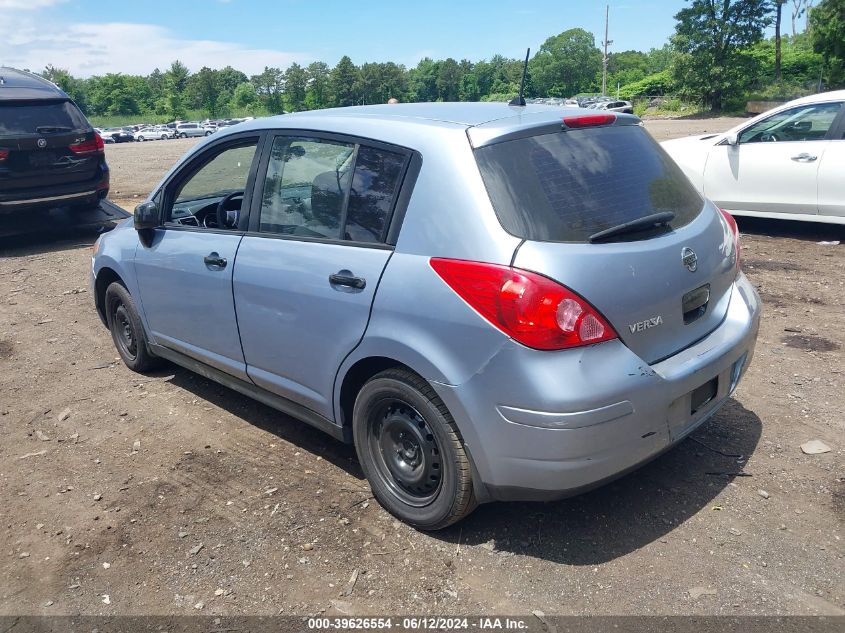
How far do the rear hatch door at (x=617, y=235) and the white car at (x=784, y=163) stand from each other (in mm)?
5439

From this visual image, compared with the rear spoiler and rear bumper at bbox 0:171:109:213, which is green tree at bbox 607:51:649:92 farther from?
the rear spoiler

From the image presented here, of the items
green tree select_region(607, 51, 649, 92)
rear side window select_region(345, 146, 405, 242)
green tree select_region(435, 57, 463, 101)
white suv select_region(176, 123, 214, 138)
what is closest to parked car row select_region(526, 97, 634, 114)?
rear side window select_region(345, 146, 405, 242)

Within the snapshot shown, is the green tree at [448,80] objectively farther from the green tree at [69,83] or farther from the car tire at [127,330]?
the car tire at [127,330]

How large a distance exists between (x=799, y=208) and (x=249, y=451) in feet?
23.1

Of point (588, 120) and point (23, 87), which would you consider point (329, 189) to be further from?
point (23, 87)

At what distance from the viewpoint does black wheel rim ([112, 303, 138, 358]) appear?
5312 millimetres

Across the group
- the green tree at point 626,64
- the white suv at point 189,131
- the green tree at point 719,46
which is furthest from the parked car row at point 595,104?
the green tree at point 626,64

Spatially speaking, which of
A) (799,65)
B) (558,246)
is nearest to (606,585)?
(558,246)

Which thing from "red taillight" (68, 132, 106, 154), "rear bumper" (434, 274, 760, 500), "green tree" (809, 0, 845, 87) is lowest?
"rear bumper" (434, 274, 760, 500)

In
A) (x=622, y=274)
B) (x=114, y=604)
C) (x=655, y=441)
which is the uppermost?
(x=622, y=274)

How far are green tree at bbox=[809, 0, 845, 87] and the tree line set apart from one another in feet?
0.21

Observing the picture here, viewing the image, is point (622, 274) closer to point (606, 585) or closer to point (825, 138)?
point (606, 585)

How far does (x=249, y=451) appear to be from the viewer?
4160mm

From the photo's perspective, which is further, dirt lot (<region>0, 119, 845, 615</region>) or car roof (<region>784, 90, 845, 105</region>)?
car roof (<region>784, 90, 845, 105</region>)
